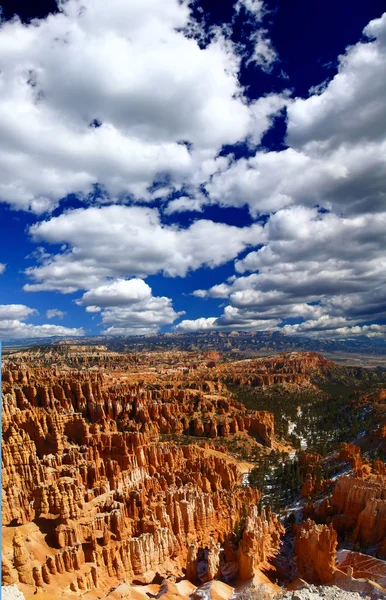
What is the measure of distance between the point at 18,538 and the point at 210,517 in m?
18.2

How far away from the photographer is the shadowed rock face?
1144 inches

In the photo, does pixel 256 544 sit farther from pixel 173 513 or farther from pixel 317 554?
pixel 173 513

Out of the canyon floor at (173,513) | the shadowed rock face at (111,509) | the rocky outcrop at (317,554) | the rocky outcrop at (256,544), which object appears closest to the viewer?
the canyon floor at (173,513)

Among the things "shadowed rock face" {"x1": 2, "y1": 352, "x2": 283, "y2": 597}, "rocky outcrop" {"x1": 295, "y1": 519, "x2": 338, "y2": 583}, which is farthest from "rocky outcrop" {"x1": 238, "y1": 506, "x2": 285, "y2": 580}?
"rocky outcrop" {"x1": 295, "y1": 519, "x2": 338, "y2": 583}

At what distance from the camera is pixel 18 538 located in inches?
1011

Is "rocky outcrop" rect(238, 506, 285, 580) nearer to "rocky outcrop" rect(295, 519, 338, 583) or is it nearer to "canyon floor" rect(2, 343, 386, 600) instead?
"canyon floor" rect(2, 343, 386, 600)

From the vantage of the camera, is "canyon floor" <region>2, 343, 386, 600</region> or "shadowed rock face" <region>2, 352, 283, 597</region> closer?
"canyon floor" <region>2, 343, 386, 600</region>

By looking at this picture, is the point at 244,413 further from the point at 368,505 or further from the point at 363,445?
the point at 368,505

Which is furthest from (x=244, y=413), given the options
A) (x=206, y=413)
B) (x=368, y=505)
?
(x=368, y=505)

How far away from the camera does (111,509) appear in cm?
3566

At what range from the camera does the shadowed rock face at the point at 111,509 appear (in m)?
29.1

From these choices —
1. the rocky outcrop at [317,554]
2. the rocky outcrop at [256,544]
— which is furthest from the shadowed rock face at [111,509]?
the rocky outcrop at [317,554]

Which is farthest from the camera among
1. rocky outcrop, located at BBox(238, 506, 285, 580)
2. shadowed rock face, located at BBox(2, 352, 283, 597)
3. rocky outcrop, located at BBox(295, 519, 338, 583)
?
rocky outcrop, located at BBox(238, 506, 285, 580)

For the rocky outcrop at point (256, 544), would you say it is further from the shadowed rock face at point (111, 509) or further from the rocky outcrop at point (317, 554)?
the rocky outcrop at point (317, 554)
